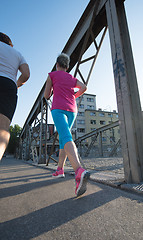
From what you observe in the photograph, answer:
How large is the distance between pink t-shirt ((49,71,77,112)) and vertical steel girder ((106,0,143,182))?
0.69 m

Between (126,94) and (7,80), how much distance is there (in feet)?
4.86

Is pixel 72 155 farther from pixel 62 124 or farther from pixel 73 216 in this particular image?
pixel 73 216

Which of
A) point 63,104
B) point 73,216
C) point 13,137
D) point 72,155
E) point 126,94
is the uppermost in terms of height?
point 13,137

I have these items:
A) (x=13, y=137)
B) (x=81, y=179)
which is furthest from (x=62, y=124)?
(x=13, y=137)

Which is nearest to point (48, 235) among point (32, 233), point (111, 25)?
point (32, 233)

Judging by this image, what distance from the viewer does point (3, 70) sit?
4.20 ft

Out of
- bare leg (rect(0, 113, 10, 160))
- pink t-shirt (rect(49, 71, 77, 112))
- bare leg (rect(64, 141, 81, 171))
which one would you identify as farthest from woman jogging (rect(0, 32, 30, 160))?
bare leg (rect(64, 141, 81, 171))

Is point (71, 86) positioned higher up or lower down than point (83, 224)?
higher up

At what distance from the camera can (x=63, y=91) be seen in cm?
182

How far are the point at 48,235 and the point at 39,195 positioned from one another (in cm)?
81

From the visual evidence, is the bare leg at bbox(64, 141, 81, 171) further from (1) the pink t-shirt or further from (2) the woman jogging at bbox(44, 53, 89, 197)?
(1) the pink t-shirt

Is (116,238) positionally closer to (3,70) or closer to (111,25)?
(3,70)

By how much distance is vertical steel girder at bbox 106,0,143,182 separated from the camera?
5.79 ft

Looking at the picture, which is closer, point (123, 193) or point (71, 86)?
point (123, 193)
